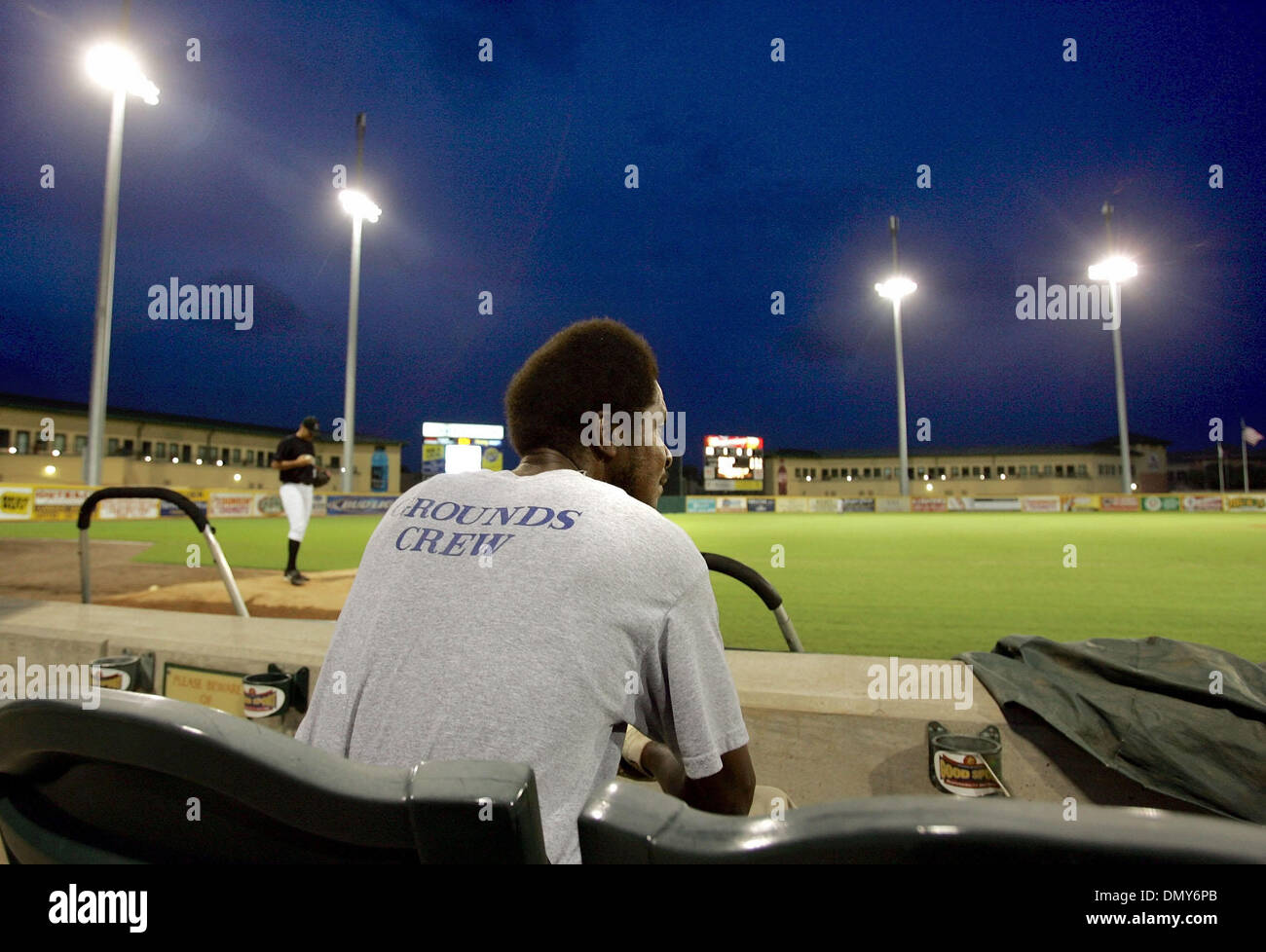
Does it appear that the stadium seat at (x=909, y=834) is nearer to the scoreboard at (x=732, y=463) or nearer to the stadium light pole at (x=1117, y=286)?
the stadium light pole at (x=1117, y=286)

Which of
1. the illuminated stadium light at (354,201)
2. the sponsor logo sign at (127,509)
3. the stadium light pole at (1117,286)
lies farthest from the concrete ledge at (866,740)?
the stadium light pole at (1117,286)

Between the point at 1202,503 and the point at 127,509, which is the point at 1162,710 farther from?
the point at 1202,503

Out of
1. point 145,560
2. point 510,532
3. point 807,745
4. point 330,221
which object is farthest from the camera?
point 330,221

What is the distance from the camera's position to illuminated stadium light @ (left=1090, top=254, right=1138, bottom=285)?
34938 millimetres

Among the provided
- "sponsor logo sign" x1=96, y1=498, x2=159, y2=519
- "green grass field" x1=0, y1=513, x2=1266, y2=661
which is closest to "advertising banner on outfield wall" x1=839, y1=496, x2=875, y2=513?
"green grass field" x1=0, y1=513, x2=1266, y2=661

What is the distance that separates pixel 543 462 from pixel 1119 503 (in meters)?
46.4

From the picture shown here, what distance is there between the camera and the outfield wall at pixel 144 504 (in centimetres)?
1700

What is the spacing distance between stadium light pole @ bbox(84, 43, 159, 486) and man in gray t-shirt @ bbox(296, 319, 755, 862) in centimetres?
1762

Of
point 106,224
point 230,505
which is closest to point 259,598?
point 106,224

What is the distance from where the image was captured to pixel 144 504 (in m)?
20.7

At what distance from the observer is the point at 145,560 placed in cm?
1000
